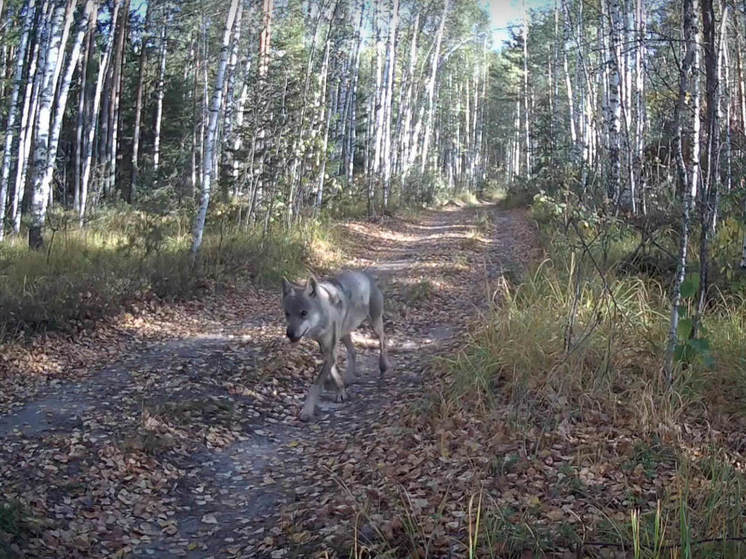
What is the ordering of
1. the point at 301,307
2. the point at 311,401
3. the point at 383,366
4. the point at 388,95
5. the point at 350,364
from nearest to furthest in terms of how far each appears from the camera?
the point at 301,307 → the point at 311,401 → the point at 350,364 → the point at 383,366 → the point at 388,95

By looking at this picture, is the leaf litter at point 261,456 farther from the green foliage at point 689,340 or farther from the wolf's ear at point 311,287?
the wolf's ear at point 311,287

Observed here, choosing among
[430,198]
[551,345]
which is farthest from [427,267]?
[430,198]

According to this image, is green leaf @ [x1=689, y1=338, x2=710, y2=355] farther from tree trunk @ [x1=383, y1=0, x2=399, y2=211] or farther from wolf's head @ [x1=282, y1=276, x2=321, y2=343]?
tree trunk @ [x1=383, y1=0, x2=399, y2=211]

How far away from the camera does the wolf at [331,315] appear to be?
705cm

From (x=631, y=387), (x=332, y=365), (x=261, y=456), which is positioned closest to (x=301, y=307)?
(x=332, y=365)

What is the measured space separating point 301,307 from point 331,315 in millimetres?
599

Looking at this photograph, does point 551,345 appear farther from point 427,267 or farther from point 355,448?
point 427,267

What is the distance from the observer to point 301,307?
704 cm

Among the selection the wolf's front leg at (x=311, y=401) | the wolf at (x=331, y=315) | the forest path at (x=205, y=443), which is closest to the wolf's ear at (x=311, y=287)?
the wolf at (x=331, y=315)

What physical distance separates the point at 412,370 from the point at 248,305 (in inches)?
174

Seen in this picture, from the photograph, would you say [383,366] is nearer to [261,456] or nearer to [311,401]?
[311,401]

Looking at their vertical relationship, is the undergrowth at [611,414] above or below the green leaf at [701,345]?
below

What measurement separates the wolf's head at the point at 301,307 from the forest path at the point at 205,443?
1.12 meters

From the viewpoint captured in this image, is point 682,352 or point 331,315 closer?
point 682,352
